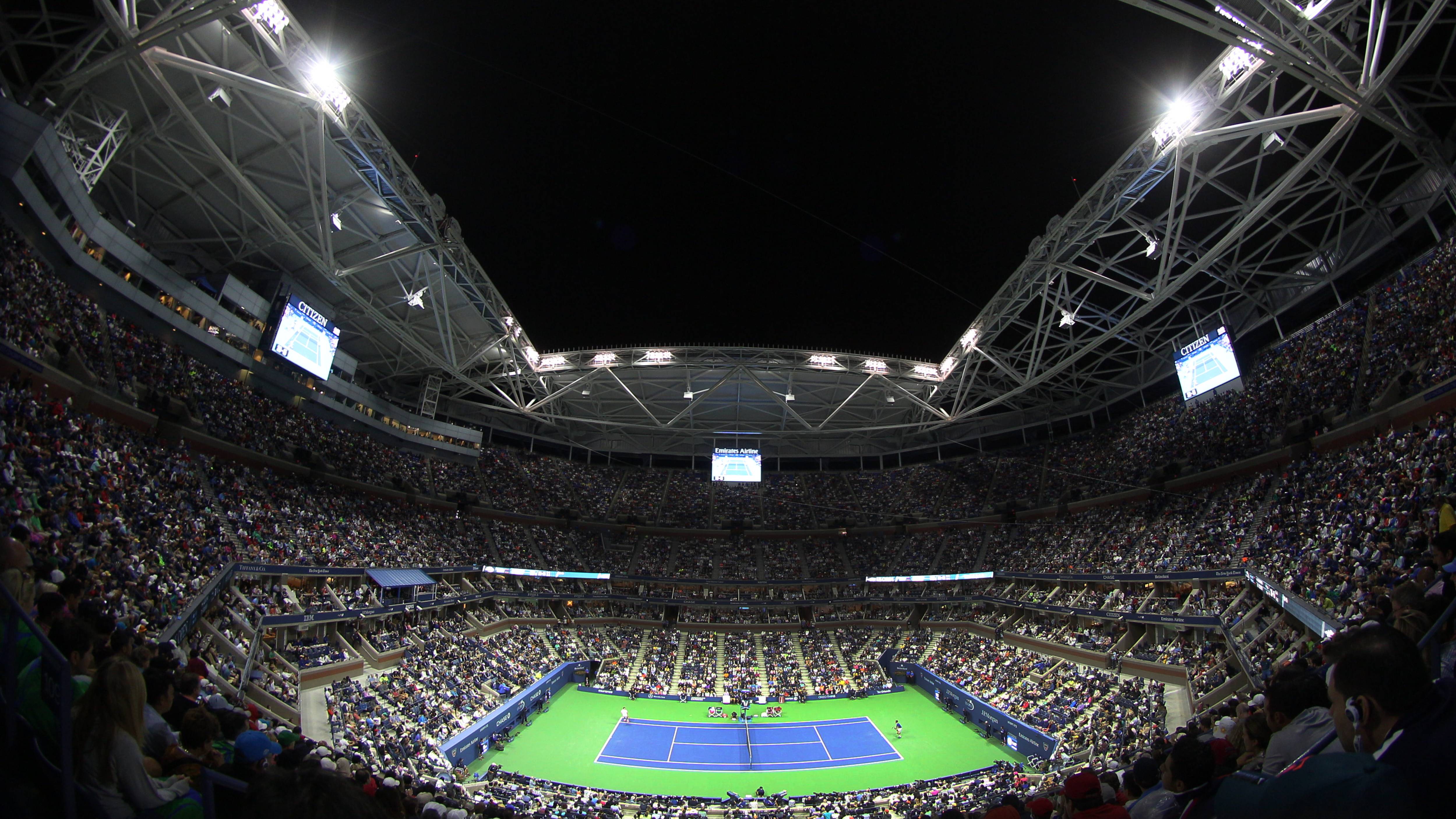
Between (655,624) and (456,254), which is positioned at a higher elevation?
(456,254)

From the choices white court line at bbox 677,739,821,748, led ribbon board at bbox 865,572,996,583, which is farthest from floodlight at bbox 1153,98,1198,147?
led ribbon board at bbox 865,572,996,583

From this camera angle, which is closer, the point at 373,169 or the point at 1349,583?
the point at 1349,583

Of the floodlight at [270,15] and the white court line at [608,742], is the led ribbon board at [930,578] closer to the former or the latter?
the white court line at [608,742]

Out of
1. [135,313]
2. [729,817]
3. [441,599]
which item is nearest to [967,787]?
[729,817]

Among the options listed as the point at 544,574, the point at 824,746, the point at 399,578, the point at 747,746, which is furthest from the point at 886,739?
the point at 399,578

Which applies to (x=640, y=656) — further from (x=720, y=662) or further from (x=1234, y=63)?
(x=1234, y=63)

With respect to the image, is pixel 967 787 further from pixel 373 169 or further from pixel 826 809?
pixel 373 169

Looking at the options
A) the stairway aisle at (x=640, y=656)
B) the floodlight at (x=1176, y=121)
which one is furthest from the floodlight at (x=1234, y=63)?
the stairway aisle at (x=640, y=656)

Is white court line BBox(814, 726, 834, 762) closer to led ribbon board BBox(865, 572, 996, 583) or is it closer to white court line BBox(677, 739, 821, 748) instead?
white court line BBox(677, 739, 821, 748)
